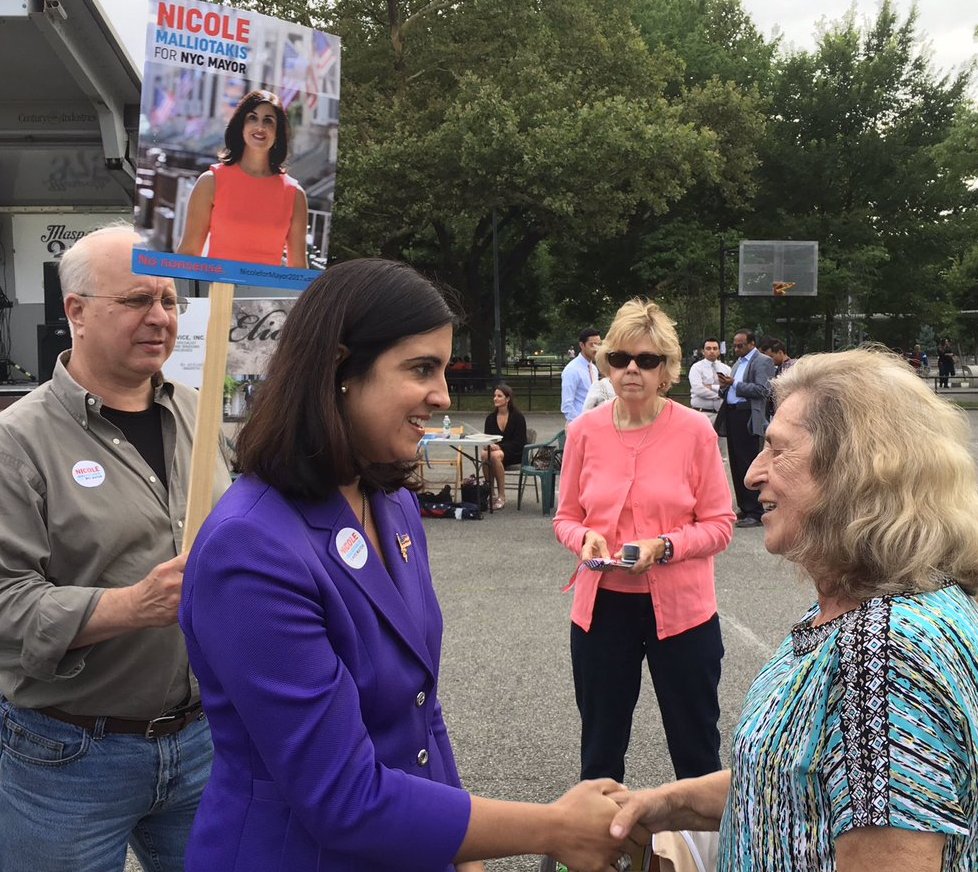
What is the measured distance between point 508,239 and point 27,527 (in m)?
33.3

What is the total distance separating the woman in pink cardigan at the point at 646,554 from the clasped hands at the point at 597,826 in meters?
1.35

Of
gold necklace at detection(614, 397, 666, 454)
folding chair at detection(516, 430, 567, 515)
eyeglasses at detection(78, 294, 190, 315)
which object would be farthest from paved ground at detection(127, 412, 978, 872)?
eyeglasses at detection(78, 294, 190, 315)

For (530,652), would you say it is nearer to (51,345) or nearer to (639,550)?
(639,550)

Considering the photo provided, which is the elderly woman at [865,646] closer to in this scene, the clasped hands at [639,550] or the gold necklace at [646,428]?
the clasped hands at [639,550]

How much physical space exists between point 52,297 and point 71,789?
5.57m

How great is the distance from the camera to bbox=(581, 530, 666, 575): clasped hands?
3.16 m

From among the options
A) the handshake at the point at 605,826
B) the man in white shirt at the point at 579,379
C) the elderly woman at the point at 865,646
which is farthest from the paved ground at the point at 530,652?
the man in white shirt at the point at 579,379

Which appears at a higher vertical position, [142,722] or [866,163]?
[866,163]

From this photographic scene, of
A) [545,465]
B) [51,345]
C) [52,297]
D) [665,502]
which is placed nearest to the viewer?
[665,502]

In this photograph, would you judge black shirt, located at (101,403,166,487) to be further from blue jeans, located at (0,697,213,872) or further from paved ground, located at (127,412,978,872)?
paved ground, located at (127,412,978,872)

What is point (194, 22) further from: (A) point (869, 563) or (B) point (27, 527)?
(A) point (869, 563)

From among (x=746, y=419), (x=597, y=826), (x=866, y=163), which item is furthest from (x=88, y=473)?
(x=866, y=163)

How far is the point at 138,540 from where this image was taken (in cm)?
209

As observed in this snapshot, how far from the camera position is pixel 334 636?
57.3 inches
